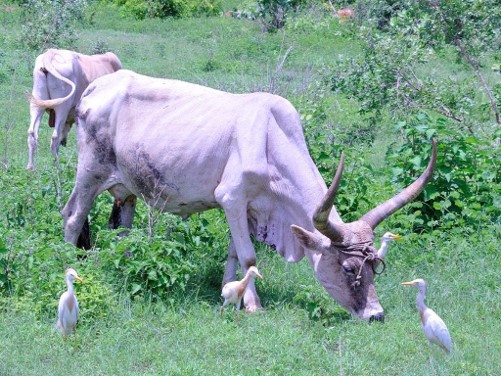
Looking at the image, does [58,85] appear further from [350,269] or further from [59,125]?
[350,269]

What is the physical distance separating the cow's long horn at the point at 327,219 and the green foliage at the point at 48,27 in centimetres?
987

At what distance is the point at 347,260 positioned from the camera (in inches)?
268

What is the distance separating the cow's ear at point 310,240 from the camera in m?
6.82

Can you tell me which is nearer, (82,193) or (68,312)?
(68,312)

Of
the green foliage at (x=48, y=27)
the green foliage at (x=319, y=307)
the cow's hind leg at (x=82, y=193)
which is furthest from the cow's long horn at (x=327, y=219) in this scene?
the green foliage at (x=48, y=27)

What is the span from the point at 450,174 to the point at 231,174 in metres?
2.43

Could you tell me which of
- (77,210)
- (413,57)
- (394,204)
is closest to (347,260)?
(394,204)

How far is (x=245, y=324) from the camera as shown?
22.3 ft

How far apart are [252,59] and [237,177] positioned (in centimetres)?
1376

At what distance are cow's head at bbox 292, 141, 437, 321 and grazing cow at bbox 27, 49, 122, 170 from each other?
494 cm

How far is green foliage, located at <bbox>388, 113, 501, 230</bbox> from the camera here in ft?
28.5

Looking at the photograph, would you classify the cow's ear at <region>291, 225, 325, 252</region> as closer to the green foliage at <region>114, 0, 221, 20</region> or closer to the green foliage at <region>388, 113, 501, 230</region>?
the green foliage at <region>388, 113, 501, 230</region>

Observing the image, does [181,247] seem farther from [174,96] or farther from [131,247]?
[174,96]

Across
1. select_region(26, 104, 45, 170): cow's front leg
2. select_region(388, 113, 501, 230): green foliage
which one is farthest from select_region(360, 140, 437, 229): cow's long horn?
select_region(26, 104, 45, 170): cow's front leg
